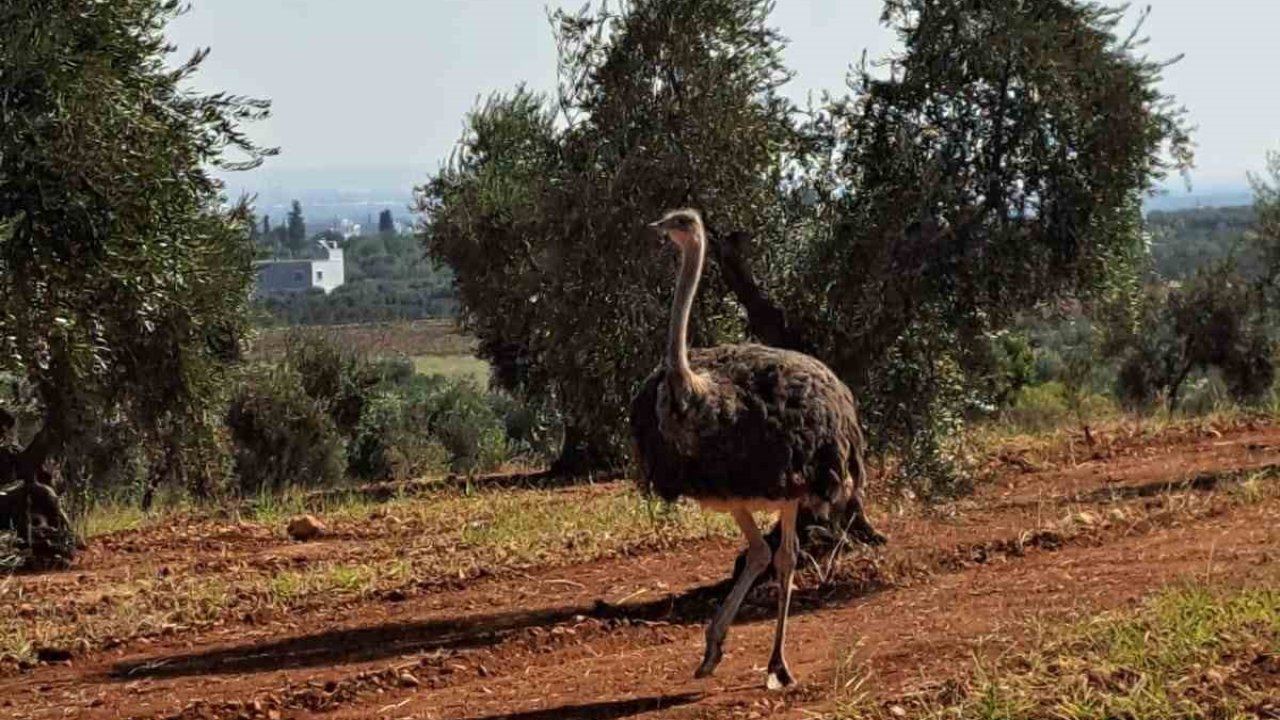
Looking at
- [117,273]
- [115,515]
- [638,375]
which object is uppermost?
[117,273]

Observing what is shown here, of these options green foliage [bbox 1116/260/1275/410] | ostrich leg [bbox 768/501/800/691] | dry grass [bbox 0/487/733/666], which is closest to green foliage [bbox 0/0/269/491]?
dry grass [bbox 0/487/733/666]

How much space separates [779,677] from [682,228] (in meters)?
2.20

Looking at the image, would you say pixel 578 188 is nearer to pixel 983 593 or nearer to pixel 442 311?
pixel 983 593

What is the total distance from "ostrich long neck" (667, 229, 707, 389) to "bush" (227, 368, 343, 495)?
11917 millimetres

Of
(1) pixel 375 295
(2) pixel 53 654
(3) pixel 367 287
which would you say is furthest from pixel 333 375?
(3) pixel 367 287

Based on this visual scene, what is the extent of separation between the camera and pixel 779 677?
7766 mm

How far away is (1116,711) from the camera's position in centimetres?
640

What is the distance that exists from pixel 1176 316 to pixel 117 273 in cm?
1547

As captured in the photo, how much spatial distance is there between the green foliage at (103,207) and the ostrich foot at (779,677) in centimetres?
405

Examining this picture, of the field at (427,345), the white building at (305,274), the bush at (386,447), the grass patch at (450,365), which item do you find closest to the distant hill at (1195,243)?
the bush at (386,447)

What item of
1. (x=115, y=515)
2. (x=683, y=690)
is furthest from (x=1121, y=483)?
(x=115, y=515)

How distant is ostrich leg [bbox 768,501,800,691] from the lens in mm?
7750

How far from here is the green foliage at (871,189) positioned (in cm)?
1008

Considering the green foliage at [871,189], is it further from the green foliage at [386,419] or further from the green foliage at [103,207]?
the green foliage at [386,419]
